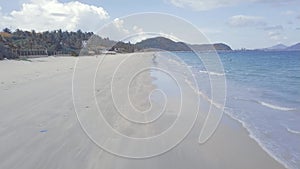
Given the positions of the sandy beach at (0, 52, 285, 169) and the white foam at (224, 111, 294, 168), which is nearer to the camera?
the sandy beach at (0, 52, 285, 169)

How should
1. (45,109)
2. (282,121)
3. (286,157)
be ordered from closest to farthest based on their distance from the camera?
(286,157), (45,109), (282,121)

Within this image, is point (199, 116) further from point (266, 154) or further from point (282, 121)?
point (266, 154)

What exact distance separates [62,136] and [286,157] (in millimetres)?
4760

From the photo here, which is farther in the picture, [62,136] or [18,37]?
[18,37]

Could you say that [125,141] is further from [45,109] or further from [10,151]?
[45,109]

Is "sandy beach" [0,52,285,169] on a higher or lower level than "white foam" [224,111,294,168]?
higher

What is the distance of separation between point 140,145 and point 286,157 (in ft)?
10.1

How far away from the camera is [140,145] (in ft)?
23.0

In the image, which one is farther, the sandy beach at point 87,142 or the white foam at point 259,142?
the white foam at point 259,142

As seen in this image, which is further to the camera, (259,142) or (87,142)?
(259,142)

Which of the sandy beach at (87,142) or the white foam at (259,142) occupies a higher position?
the sandy beach at (87,142)

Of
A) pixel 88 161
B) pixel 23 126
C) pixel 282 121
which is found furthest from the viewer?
pixel 282 121

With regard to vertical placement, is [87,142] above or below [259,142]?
above

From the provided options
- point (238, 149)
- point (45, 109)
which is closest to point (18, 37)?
point (45, 109)
